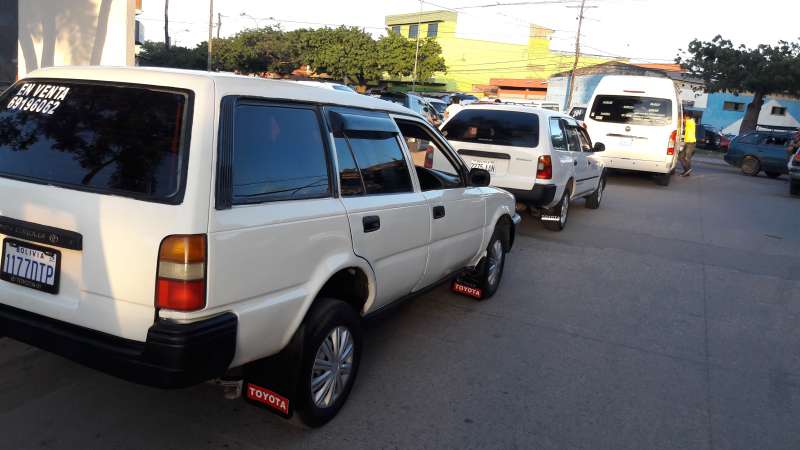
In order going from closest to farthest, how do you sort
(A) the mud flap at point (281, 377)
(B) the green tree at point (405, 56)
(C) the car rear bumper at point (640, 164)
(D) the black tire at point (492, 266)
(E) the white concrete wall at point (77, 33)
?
(A) the mud flap at point (281, 377)
(D) the black tire at point (492, 266)
(E) the white concrete wall at point (77, 33)
(C) the car rear bumper at point (640, 164)
(B) the green tree at point (405, 56)

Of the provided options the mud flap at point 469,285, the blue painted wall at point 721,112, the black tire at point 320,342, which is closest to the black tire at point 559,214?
the mud flap at point 469,285

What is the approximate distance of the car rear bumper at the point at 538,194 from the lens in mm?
8484

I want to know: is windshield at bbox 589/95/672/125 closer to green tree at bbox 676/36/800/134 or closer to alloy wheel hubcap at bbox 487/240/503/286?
alloy wheel hubcap at bbox 487/240/503/286

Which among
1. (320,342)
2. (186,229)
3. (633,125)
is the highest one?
(633,125)

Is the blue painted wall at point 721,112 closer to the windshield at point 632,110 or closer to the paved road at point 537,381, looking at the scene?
the windshield at point 632,110

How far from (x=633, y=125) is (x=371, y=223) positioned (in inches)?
509

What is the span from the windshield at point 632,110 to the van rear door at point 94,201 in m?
14.0

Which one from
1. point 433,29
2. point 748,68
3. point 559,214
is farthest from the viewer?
Answer: point 433,29

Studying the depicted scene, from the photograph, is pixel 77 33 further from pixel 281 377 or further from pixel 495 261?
pixel 281 377

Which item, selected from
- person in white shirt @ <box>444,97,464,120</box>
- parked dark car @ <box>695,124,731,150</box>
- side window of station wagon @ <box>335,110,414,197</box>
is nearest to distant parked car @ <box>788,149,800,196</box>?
person in white shirt @ <box>444,97,464,120</box>

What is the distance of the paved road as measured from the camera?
11.2 ft

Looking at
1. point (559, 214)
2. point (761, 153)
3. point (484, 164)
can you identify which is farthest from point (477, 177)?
point (761, 153)

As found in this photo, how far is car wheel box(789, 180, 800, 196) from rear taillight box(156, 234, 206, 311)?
1731 centimetres

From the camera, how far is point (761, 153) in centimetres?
2142
